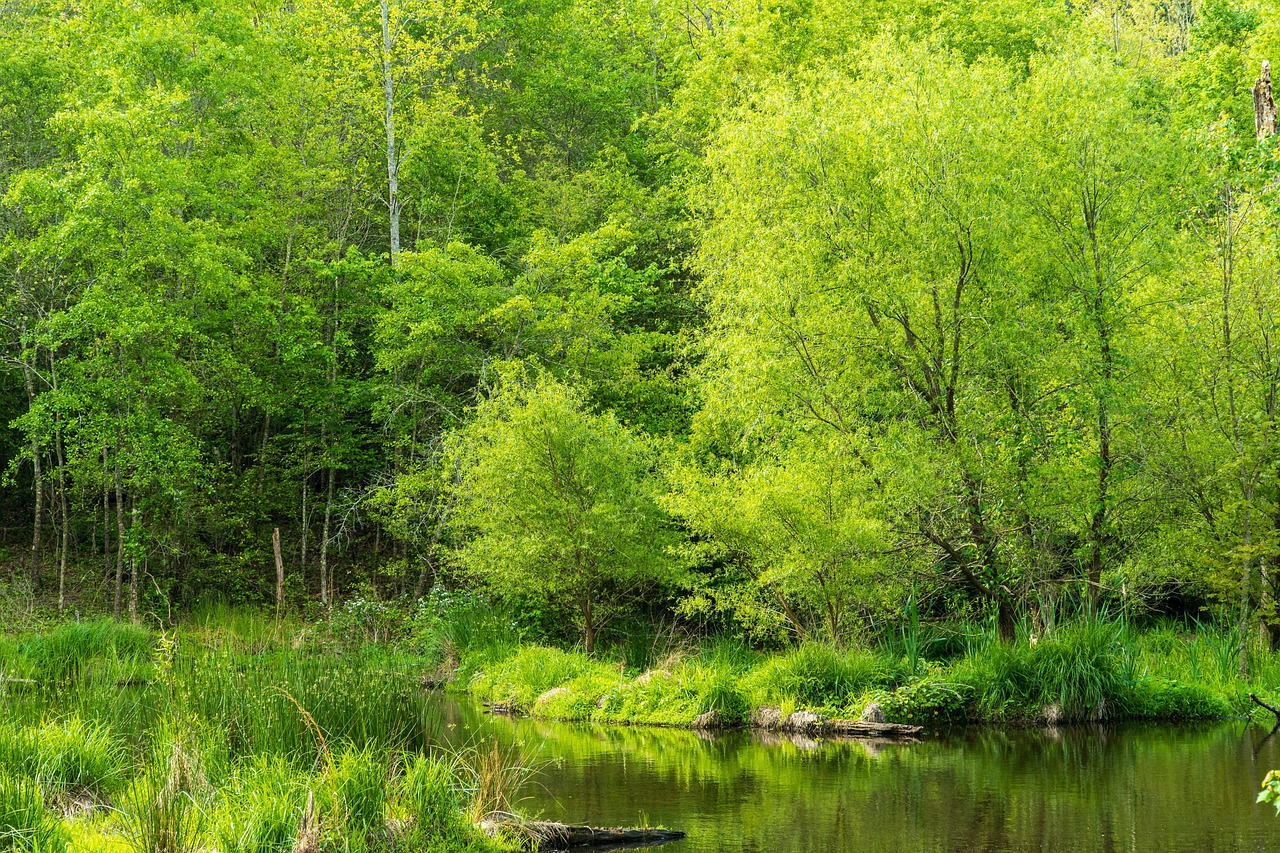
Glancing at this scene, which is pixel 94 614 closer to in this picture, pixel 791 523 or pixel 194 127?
pixel 194 127

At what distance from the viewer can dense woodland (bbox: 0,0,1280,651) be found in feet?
53.9

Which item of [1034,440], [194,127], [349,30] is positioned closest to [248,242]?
[194,127]

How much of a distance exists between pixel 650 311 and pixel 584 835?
66.7ft

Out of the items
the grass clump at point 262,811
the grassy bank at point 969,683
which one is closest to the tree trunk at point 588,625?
the grassy bank at point 969,683

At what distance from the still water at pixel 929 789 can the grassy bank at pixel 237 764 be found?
5.31 feet

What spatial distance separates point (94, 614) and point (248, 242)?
8113mm

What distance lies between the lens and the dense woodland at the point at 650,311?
16.4 m

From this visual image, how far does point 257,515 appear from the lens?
1029 inches

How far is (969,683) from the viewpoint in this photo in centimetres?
1571

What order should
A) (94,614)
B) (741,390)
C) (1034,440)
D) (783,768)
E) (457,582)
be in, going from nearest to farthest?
(783,768)
(1034,440)
(741,390)
(94,614)
(457,582)

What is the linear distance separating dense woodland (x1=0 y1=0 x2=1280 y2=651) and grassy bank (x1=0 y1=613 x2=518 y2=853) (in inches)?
307

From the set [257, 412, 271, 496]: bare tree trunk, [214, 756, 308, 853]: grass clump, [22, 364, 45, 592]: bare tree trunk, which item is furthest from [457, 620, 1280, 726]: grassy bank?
[257, 412, 271, 496]: bare tree trunk

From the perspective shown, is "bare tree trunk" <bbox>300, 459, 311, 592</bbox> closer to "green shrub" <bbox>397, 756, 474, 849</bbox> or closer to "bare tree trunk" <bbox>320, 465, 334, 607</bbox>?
"bare tree trunk" <bbox>320, 465, 334, 607</bbox>

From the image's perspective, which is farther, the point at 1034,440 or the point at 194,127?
the point at 194,127
